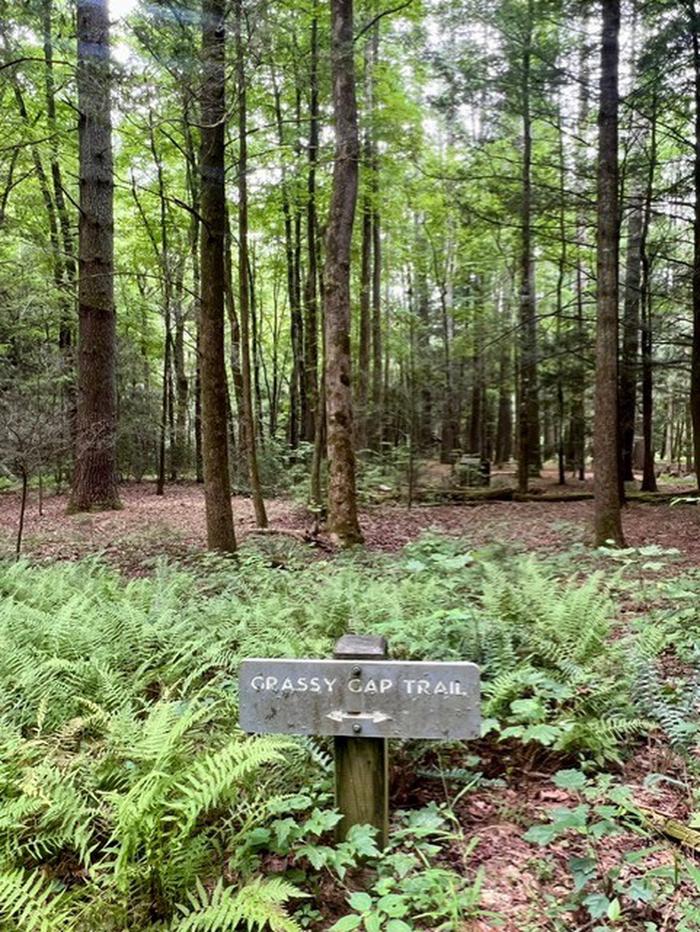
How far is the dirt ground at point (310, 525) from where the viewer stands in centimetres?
892

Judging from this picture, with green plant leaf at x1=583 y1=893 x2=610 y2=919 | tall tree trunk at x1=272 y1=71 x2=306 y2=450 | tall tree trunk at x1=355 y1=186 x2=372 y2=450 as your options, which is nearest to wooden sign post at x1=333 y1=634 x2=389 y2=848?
green plant leaf at x1=583 y1=893 x2=610 y2=919

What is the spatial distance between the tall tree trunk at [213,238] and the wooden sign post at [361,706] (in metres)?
5.58

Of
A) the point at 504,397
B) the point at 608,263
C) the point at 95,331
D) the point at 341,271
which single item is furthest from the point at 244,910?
the point at 504,397

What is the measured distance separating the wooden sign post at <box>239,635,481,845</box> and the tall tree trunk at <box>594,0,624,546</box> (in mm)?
6658

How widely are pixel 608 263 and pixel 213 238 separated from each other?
16.4 ft

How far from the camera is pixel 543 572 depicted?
6.18m

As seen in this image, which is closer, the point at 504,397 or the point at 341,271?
the point at 341,271

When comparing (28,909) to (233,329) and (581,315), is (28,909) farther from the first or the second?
(581,315)

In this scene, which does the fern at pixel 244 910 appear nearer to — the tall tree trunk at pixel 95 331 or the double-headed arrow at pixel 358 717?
the double-headed arrow at pixel 358 717

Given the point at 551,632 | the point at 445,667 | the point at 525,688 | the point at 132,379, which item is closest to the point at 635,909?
the point at 445,667

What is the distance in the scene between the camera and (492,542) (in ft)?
29.3

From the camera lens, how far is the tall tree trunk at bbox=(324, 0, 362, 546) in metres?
8.30

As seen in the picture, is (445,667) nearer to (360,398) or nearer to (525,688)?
(525,688)

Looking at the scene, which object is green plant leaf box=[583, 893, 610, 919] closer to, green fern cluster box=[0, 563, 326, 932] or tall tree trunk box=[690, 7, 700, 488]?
green fern cluster box=[0, 563, 326, 932]
